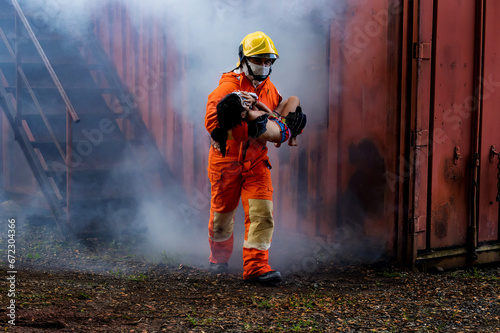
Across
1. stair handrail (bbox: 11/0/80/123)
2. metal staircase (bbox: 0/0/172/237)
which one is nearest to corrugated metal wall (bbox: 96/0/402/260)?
metal staircase (bbox: 0/0/172/237)

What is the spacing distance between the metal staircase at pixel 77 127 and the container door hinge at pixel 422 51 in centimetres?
323

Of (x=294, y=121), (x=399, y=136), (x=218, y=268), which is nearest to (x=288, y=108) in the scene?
(x=294, y=121)

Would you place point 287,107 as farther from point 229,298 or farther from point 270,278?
point 229,298

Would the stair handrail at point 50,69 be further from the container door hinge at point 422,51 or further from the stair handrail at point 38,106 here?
the container door hinge at point 422,51

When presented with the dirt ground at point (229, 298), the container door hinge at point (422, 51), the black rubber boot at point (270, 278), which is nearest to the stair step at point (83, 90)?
the dirt ground at point (229, 298)

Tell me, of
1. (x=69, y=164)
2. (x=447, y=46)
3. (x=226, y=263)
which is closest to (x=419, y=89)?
(x=447, y=46)

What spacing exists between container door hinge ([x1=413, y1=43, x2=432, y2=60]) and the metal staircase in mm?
3233

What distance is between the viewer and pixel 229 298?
3420 mm

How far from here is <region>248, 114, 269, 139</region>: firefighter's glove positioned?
3.52 metres

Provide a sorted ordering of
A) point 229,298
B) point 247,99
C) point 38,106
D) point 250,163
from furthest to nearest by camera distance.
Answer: point 38,106, point 250,163, point 247,99, point 229,298

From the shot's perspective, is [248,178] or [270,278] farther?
[248,178]

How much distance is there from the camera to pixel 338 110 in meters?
4.48

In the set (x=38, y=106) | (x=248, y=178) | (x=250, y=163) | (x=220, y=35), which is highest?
(x=220, y=35)

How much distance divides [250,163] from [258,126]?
38 cm
